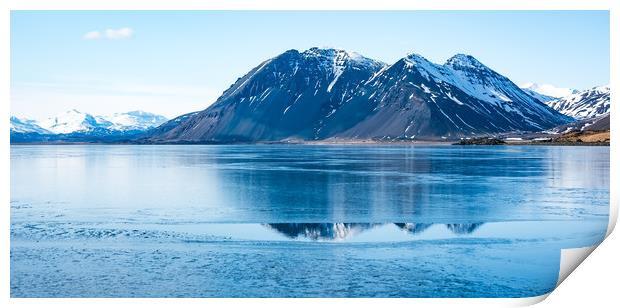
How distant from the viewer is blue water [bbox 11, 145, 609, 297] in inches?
556

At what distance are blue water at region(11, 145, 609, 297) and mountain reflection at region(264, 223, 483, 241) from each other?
0.06 meters

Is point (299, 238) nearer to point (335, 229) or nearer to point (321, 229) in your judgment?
point (321, 229)

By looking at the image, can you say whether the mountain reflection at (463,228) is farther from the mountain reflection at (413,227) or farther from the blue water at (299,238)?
the mountain reflection at (413,227)

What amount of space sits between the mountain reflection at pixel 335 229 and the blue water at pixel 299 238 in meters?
0.06

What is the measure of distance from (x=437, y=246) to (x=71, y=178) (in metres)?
25.6

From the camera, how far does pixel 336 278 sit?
14.3 m

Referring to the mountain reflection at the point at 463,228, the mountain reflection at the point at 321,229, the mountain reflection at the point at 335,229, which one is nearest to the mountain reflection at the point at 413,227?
the mountain reflection at the point at 335,229

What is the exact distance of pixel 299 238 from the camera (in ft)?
59.5

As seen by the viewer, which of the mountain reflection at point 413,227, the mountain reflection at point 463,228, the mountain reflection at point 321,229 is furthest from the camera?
the mountain reflection at point 413,227

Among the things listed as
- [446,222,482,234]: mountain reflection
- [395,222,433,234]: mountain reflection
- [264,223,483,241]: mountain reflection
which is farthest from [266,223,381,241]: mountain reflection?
[446,222,482,234]: mountain reflection

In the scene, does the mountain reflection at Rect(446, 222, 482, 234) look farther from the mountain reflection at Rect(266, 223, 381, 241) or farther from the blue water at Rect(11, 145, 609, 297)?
the mountain reflection at Rect(266, 223, 381, 241)

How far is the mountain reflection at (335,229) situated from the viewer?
1852 cm

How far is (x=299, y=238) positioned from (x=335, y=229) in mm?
1596
